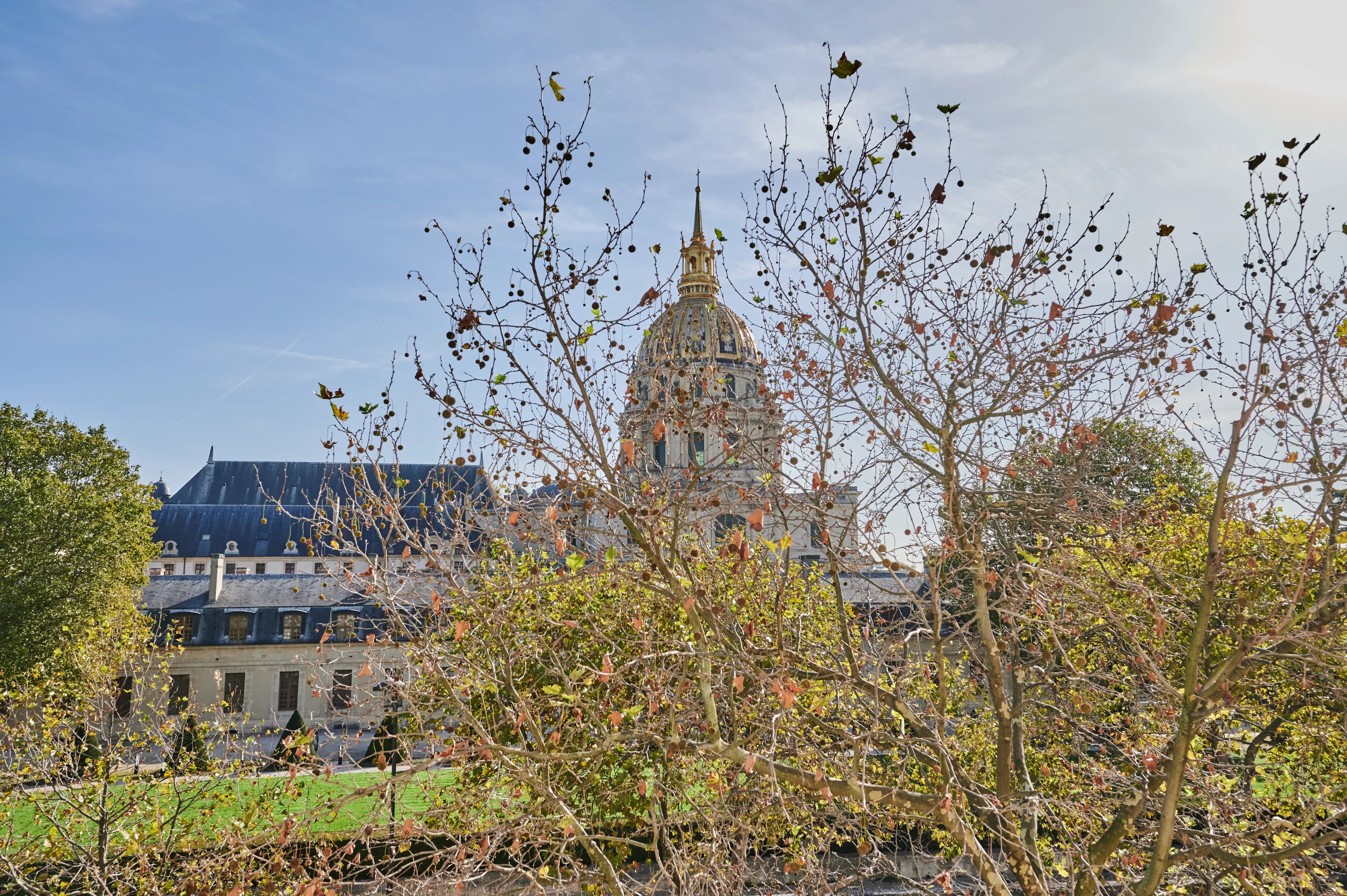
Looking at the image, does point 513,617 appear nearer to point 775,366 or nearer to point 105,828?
point 775,366

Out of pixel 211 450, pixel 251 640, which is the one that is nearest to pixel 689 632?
pixel 251 640

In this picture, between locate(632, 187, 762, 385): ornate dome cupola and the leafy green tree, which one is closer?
locate(632, 187, 762, 385): ornate dome cupola

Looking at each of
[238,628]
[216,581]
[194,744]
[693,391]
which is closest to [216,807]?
[693,391]

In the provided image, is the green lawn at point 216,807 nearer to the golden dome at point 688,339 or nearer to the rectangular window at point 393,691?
the rectangular window at point 393,691

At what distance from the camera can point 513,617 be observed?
28.6 ft

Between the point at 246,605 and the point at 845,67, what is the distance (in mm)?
37653

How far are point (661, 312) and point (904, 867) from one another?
1530cm

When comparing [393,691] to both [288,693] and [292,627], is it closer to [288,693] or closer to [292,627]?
[288,693]

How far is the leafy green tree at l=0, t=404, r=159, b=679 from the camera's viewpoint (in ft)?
79.8

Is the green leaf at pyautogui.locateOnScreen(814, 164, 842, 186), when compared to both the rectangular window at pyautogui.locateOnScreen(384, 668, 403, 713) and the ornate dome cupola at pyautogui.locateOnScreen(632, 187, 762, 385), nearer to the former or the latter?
the ornate dome cupola at pyautogui.locateOnScreen(632, 187, 762, 385)

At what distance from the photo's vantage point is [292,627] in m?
37.1

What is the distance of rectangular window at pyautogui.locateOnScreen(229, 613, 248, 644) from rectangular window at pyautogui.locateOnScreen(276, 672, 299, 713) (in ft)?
7.05

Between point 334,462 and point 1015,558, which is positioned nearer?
point 334,462

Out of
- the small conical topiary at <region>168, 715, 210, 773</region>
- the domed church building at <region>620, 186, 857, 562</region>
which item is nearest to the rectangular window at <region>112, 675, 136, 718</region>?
the small conical topiary at <region>168, 715, 210, 773</region>
